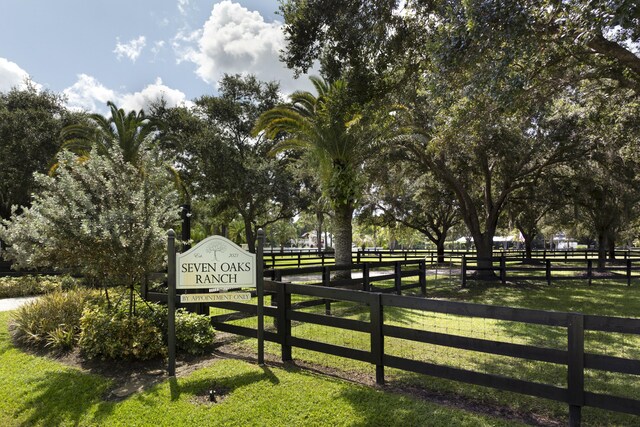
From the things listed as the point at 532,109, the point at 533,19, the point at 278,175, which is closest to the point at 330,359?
the point at 533,19

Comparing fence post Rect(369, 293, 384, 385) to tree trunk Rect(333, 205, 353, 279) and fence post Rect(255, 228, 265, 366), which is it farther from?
tree trunk Rect(333, 205, 353, 279)

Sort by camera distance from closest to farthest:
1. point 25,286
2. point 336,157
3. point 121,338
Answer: point 121,338 < point 336,157 < point 25,286

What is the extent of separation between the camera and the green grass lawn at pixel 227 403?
4.40m

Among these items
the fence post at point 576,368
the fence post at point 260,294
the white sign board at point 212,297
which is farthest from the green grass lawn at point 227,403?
the white sign board at point 212,297

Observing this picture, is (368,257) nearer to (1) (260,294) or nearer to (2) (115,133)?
(2) (115,133)

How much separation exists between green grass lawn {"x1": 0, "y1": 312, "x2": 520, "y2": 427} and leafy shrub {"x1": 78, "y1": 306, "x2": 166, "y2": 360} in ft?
1.54

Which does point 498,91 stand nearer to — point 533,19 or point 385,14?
point 533,19

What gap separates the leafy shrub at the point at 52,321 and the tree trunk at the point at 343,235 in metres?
8.25

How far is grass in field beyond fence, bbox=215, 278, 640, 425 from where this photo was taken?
4.89m

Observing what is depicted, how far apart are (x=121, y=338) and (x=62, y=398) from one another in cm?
126

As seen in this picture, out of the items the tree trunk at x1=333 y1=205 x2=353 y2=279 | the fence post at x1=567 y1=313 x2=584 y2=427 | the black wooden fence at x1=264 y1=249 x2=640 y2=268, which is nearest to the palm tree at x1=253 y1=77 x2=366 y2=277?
the tree trunk at x1=333 y1=205 x2=353 y2=279

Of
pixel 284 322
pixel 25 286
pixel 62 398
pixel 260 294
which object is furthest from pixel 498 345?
pixel 25 286

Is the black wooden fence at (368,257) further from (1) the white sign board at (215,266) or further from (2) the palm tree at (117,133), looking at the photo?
(1) the white sign board at (215,266)

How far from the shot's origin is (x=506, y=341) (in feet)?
24.6
